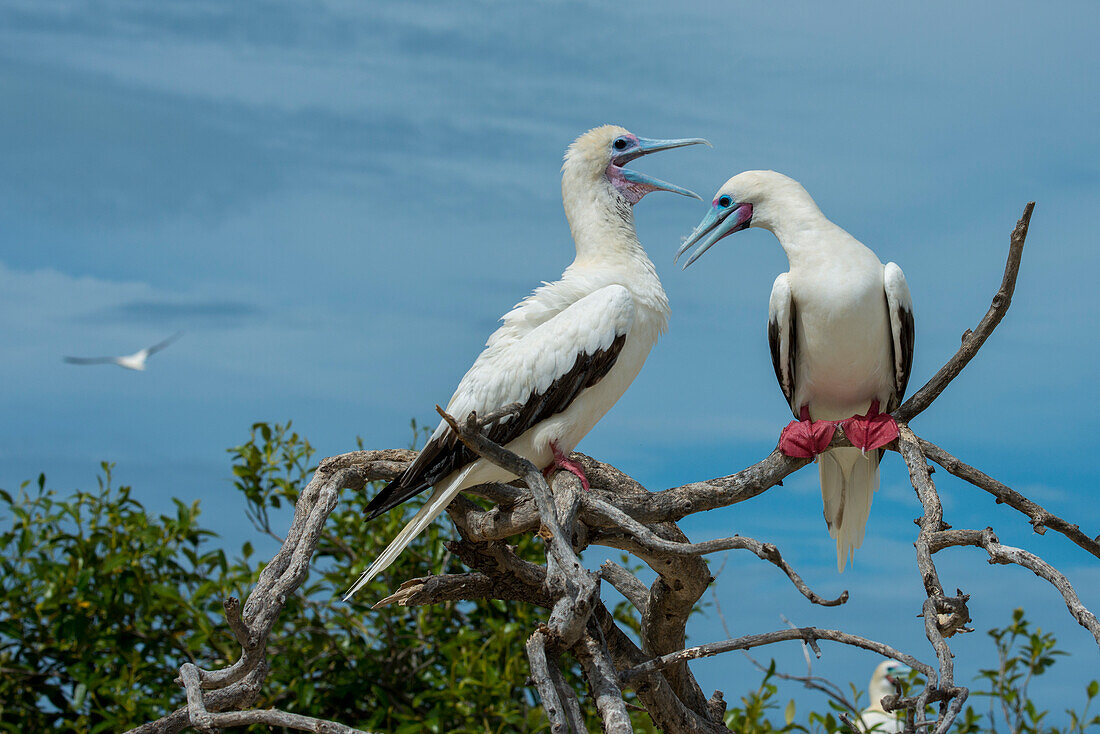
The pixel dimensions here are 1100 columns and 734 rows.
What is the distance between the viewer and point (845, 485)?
531 centimetres

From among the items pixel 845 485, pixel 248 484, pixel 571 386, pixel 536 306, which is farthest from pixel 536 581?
pixel 248 484

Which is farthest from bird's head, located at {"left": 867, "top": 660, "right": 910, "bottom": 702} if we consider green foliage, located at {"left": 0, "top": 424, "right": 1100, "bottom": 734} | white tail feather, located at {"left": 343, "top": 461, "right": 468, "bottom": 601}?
white tail feather, located at {"left": 343, "top": 461, "right": 468, "bottom": 601}

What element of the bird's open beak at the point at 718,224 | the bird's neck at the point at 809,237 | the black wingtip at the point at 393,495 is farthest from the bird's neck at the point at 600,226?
the black wingtip at the point at 393,495

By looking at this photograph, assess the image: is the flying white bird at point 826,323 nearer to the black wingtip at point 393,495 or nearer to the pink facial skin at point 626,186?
the pink facial skin at point 626,186

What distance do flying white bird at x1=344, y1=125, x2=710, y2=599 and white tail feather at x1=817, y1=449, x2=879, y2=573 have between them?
1311 mm

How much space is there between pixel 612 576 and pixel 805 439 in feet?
4.11

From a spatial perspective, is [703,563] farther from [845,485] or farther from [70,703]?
[70,703]

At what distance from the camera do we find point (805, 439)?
183 inches

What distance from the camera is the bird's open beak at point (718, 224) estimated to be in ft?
16.6

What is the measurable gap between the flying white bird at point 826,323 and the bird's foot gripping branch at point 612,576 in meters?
0.24

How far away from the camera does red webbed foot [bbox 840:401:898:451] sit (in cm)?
462

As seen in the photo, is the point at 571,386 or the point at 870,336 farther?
the point at 870,336

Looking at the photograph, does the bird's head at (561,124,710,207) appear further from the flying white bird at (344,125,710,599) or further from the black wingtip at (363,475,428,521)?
the black wingtip at (363,475,428,521)

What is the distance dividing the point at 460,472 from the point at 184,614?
2.92 m
